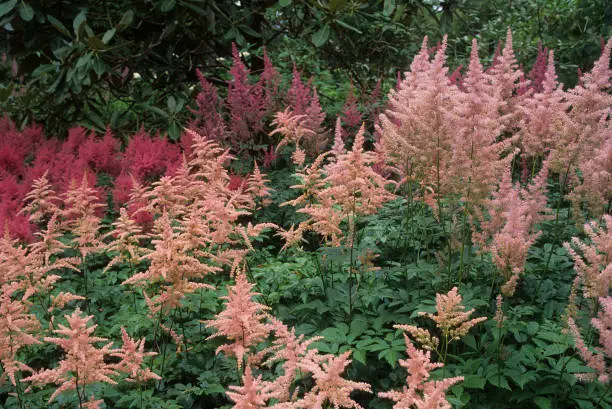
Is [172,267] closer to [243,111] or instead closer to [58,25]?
[243,111]

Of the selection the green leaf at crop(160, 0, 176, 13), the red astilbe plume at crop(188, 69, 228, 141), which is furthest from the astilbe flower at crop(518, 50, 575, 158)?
the green leaf at crop(160, 0, 176, 13)

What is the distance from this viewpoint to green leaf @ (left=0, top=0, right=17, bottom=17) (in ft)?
16.9

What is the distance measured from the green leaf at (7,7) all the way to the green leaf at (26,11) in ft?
0.22

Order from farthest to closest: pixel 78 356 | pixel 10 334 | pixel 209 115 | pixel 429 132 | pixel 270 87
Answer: pixel 270 87
pixel 209 115
pixel 429 132
pixel 10 334
pixel 78 356

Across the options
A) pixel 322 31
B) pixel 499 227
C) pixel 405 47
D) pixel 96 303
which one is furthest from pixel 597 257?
pixel 405 47

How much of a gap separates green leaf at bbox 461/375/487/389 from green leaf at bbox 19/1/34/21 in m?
4.96

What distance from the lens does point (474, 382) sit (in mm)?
2445

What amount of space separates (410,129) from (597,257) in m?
1.16

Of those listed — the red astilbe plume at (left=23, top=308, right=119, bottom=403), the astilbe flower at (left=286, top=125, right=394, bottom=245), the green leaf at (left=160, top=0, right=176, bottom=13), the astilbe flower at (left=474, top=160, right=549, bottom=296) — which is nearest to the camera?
the red astilbe plume at (left=23, top=308, right=119, bottom=403)

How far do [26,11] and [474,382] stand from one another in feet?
16.7

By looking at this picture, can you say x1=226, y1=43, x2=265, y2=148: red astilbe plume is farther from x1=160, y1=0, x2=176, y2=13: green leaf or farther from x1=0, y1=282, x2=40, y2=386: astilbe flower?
x1=0, y1=282, x2=40, y2=386: astilbe flower

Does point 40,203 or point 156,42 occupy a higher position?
point 156,42

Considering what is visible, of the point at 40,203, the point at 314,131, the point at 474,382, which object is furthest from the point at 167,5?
the point at 474,382

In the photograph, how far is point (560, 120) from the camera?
309cm
